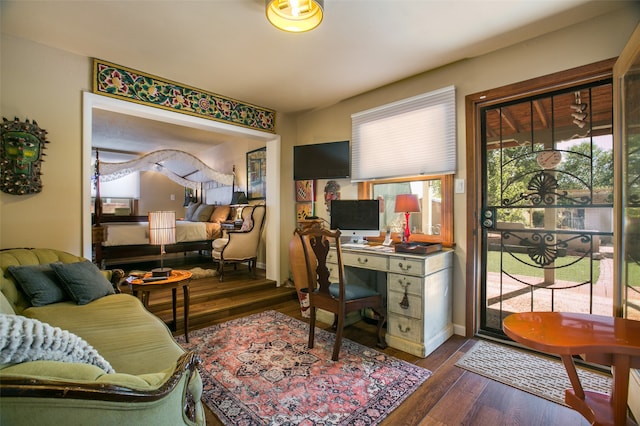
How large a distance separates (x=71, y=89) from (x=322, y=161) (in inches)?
102

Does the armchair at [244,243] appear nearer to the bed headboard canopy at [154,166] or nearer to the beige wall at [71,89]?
the bed headboard canopy at [154,166]

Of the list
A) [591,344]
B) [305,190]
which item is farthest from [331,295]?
[305,190]

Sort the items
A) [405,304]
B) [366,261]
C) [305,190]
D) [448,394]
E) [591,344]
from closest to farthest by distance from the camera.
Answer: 1. [591,344]
2. [448,394]
3. [405,304]
4. [366,261]
5. [305,190]

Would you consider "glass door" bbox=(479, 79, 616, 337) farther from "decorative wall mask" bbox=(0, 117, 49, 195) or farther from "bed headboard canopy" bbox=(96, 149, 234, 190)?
"bed headboard canopy" bbox=(96, 149, 234, 190)

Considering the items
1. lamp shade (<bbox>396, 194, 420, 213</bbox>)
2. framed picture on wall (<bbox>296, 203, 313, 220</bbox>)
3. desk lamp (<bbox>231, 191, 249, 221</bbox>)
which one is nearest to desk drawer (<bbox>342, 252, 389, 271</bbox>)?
lamp shade (<bbox>396, 194, 420, 213</bbox>)

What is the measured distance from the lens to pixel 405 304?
8.05 feet

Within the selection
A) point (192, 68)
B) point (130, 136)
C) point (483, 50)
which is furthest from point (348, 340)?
point (130, 136)

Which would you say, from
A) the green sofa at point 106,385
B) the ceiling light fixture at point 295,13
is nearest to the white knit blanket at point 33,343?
the green sofa at point 106,385

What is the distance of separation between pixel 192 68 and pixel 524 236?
3.47 m

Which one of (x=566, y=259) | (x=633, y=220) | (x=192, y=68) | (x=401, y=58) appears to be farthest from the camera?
(x=192, y=68)

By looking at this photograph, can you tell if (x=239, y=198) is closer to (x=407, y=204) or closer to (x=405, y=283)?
(x=407, y=204)

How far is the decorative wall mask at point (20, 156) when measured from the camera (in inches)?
91.7

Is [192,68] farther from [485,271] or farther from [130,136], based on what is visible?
[130,136]

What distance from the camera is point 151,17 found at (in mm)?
2133
